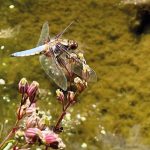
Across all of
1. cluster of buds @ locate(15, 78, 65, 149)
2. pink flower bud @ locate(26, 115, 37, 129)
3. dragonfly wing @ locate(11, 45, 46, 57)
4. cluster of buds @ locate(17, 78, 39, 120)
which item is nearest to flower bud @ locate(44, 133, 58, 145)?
cluster of buds @ locate(15, 78, 65, 149)

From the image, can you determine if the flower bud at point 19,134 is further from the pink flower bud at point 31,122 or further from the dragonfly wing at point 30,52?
the dragonfly wing at point 30,52

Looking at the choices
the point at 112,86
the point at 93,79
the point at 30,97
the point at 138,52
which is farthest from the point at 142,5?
the point at 30,97

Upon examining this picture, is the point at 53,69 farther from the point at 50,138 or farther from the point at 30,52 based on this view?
the point at 50,138

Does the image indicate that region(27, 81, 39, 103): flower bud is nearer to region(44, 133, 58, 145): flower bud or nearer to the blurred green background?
region(44, 133, 58, 145): flower bud

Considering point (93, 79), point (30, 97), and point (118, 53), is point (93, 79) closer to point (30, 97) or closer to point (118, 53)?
point (30, 97)

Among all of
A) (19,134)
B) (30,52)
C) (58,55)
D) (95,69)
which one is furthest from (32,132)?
(95,69)

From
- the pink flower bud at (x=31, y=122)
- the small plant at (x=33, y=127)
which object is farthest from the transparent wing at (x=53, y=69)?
the pink flower bud at (x=31, y=122)
